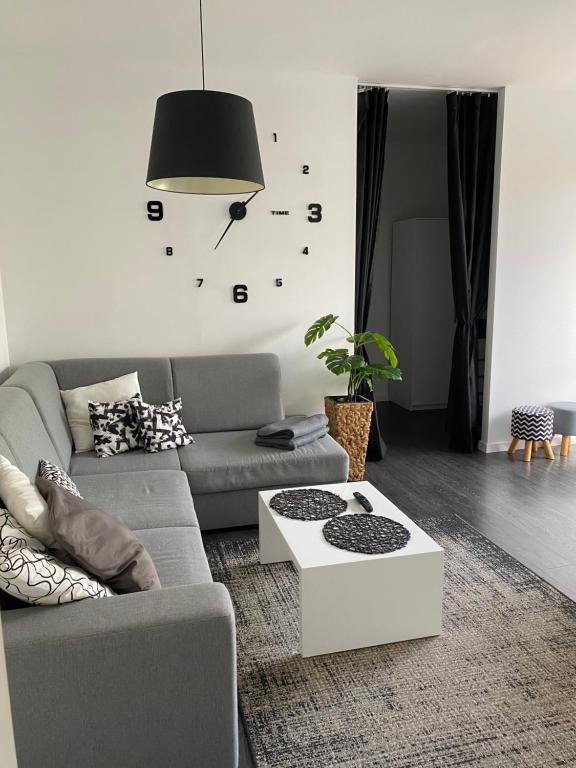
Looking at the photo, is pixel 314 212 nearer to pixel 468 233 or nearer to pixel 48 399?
pixel 468 233

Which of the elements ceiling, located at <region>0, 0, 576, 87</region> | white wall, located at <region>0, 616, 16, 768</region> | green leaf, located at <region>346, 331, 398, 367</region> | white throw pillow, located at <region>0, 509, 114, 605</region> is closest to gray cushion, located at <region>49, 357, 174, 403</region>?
green leaf, located at <region>346, 331, 398, 367</region>

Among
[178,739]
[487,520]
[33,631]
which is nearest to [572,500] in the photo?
[487,520]

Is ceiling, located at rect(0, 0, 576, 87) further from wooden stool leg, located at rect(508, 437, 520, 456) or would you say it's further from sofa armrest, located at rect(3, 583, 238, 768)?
sofa armrest, located at rect(3, 583, 238, 768)

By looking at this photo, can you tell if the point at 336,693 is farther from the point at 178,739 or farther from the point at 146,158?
the point at 146,158

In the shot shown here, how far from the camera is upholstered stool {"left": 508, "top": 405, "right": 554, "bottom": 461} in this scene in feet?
14.5

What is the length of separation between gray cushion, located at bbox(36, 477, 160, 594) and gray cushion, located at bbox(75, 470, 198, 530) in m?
0.66

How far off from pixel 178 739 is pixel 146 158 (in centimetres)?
324

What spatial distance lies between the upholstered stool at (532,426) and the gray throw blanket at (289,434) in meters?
1.81

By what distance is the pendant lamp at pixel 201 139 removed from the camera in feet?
6.48

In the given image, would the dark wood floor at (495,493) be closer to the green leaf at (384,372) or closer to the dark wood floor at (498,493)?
the dark wood floor at (498,493)

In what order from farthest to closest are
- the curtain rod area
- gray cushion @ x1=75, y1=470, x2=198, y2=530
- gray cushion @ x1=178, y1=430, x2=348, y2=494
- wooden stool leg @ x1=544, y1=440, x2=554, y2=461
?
1. wooden stool leg @ x1=544, y1=440, x2=554, y2=461
2. the curtain rod area
3. gray cushion @ x1=178, y1=430, x2=348, y2=494
4. gray cushion @ x1=75, y1=470, x2=198, y2=530

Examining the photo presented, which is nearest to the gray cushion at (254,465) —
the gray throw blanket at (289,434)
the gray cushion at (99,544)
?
the gray throw blanket at (289,434)

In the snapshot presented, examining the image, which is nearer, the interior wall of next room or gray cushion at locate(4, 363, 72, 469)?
gray cushion at locate(4, 363, 72, 469)

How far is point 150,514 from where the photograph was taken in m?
2.48
